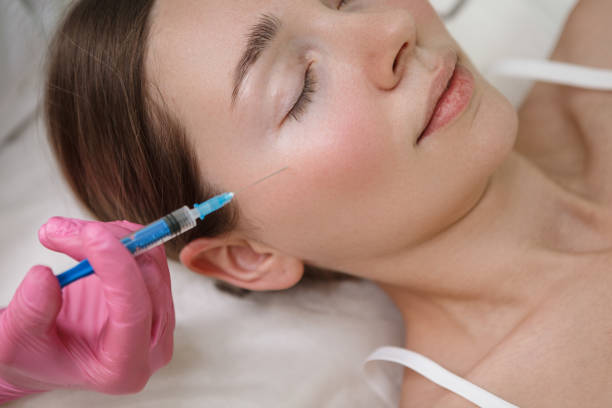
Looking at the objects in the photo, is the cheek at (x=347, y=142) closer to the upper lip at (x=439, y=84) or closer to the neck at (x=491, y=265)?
the upper lip at (x=439, y=84)

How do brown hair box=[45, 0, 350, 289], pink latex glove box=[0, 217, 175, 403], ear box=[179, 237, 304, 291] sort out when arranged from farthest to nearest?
ear box=[179, 237, 304, 291] < brown hair box=[45, 0, 350, 289] < pink latex glove box=[0, 217, 175, 403]

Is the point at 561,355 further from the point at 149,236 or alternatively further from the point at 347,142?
the point at 149,236

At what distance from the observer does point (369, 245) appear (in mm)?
1069

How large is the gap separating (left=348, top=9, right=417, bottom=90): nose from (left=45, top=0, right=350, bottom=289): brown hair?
354 mm

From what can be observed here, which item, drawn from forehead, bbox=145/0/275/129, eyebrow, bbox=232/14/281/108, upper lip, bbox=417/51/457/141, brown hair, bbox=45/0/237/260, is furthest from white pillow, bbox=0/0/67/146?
upper lip, bbox=417/51/457/141

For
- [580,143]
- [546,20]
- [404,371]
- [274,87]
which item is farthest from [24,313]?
[546,20]

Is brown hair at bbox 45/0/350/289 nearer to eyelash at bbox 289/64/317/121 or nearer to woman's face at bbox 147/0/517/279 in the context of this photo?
woman's face at bbox 147/0/517/279

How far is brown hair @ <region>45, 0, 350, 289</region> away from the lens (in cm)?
101

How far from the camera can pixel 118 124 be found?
1.05m

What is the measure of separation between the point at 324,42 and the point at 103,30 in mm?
457

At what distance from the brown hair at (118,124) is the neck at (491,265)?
0.45m

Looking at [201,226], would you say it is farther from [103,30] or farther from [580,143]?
[580,143]

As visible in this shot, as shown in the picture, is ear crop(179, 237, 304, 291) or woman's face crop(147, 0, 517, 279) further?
ear crop(179, 237, 304, 291)

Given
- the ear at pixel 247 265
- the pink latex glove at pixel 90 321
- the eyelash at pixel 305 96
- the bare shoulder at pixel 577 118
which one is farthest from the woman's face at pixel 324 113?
the bare shoulder at pixel 577 118
